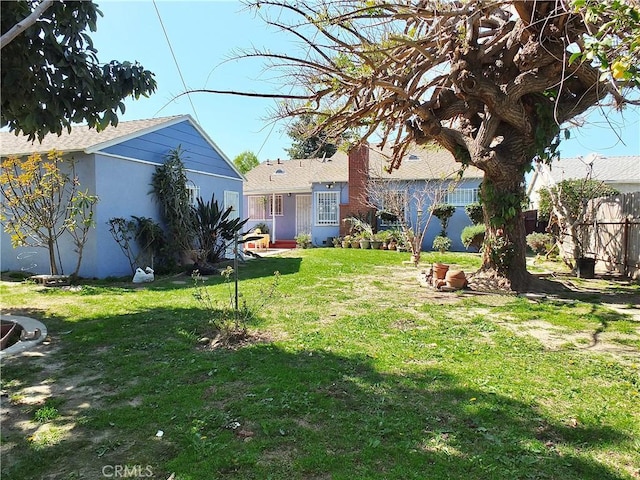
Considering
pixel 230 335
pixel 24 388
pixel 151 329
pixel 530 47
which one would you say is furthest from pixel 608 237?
pixel 24 388

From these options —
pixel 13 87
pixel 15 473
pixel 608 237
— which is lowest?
pixel 15 473

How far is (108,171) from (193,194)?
3.43 m

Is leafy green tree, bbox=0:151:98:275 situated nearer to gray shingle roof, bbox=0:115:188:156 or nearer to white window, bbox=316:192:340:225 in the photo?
gray shingle roof, bbox=0:115:188:156

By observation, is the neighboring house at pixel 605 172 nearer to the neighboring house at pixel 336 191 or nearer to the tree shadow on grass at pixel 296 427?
the neighboring house at pixel 336 191

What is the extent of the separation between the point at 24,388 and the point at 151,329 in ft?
6.60

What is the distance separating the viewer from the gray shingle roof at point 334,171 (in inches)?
766

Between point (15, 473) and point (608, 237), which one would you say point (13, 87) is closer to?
point (15, 473)

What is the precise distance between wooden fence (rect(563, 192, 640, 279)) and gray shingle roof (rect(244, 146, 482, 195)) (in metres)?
6.77

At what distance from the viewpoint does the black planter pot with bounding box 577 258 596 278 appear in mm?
10672

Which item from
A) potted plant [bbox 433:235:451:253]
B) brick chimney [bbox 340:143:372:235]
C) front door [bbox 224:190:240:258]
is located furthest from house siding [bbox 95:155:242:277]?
potted plant [bbox 433:235:451:253]

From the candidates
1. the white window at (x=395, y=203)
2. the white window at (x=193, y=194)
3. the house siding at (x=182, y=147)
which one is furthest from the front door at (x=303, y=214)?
the white window at (x=193, y=194)

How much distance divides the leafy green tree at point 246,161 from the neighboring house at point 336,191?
23.8 metres

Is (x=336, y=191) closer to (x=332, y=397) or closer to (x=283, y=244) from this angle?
(x=283, y=244)

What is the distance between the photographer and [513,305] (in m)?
7.34
